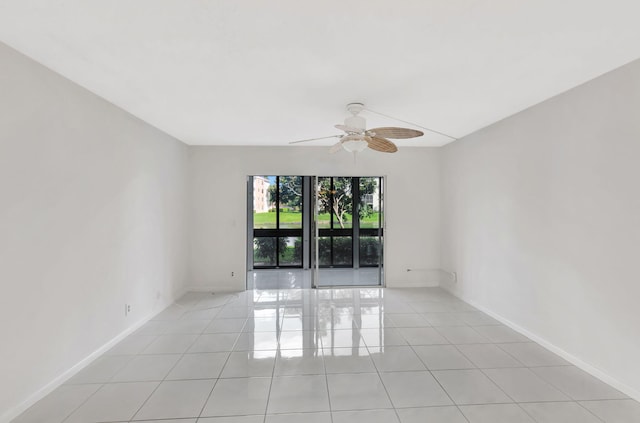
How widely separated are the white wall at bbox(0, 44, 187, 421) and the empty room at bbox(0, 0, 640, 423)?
0.06 feet

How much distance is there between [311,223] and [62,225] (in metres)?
4.69

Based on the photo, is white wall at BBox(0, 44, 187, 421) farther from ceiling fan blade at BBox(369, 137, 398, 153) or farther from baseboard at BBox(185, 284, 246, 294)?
ceiling fan blade at BBox(369, 137, 398, 153)

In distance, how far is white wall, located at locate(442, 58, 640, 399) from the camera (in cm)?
227

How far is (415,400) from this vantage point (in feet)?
7.25

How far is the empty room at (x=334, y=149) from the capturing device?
1.87 m

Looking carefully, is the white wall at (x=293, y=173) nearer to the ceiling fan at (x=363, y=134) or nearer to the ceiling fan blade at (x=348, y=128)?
the ceiling fan at (x=363, y=134)

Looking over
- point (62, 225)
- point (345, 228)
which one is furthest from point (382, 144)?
point (345, 228)

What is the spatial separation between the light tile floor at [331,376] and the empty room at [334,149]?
0.07 ft

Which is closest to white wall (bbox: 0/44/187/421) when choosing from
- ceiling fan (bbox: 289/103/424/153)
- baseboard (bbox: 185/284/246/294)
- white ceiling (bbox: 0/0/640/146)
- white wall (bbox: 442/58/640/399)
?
white ceiling (bbox: 0/0/640/146)

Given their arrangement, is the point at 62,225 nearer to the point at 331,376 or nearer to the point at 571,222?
the point at 331,376

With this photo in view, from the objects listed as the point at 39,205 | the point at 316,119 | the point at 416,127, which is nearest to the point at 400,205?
the point at 416,127

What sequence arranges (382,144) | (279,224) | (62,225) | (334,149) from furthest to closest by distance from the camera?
(279,224) < (334,149) < (382,144) < (62,225)

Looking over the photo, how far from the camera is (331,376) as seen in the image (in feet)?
8.29

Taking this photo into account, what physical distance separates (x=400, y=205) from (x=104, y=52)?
174 inches
